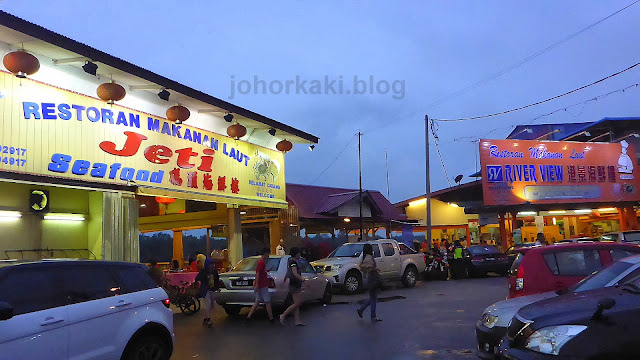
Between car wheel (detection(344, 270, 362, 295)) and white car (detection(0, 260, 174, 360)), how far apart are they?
11428mm

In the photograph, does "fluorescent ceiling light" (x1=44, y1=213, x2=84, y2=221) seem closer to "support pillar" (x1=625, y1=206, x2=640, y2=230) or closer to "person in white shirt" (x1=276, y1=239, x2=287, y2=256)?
"person in white shirt" (x1=276, y1=239, x2=287, y2=256)

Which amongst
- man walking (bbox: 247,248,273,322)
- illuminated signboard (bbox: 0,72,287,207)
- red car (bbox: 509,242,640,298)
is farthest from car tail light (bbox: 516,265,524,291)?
illuminated signboard (bbox: 0,72,287,207)

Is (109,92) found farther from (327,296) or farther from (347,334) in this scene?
(327,296)

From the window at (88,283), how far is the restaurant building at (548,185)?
84.1 feet

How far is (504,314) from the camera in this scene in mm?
7117

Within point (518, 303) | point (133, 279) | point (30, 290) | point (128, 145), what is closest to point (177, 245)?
point (128, 145)

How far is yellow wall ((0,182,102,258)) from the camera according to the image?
12.8 m

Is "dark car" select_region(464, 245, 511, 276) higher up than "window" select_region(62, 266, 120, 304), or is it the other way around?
"window" select_region(62, 266, 120, 304)

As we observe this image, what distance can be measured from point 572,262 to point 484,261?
15.9 m

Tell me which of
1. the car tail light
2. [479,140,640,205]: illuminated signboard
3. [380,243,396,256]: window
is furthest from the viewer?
[479,140,640,205]: illuminated signboard

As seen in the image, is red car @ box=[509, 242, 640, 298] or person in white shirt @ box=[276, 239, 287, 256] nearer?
red car @ box=[509, 242, 640, 298]

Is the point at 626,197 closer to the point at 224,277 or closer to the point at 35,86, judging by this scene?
the point at 224,277

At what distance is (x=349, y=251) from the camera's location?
19312 millimetres

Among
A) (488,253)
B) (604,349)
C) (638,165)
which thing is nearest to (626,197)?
(638,165)
